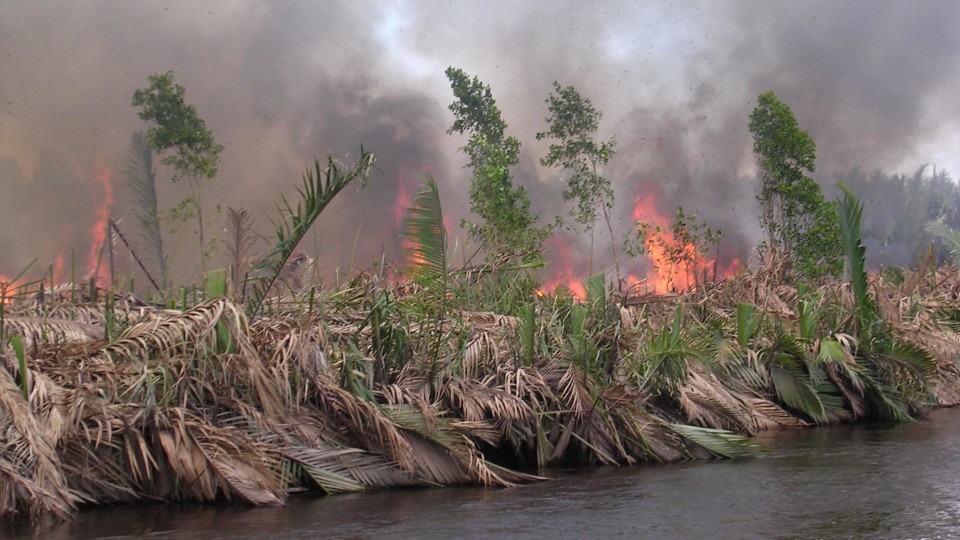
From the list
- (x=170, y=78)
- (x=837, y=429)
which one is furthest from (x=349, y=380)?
(x=170, y=78)

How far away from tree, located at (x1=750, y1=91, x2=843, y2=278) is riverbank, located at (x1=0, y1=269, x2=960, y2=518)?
55.5 feet

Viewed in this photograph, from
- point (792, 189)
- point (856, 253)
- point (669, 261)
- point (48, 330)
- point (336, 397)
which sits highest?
point (792, 189)

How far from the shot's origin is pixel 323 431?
7.24 metres

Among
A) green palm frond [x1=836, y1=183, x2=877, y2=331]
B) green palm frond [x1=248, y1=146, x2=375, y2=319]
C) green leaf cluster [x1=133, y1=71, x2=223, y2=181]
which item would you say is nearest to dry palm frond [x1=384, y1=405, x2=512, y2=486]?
green palm frond [x1=248, y1=146, x2=375, y2=319]

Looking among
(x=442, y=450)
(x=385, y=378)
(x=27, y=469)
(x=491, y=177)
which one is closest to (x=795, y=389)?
(x=442, y=450)

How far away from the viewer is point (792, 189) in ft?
88.1

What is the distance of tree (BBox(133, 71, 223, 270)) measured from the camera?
25328 millimetres

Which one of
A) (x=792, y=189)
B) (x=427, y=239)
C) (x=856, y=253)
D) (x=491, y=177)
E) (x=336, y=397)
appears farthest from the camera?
(x=792, y=189)

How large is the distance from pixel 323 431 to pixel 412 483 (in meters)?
0.73

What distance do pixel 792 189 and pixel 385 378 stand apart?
21.1 metres

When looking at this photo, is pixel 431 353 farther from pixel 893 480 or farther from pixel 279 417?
pixel 893 480

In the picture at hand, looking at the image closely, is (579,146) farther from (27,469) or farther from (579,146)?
(27,469)

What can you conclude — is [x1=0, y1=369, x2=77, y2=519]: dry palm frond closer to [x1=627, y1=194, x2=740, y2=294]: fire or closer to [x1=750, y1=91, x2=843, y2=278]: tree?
[x1=627, y1=194, x2=740, y2=294]: fire

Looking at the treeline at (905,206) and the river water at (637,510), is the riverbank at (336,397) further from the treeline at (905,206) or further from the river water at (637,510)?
the treeline at (905,206)
